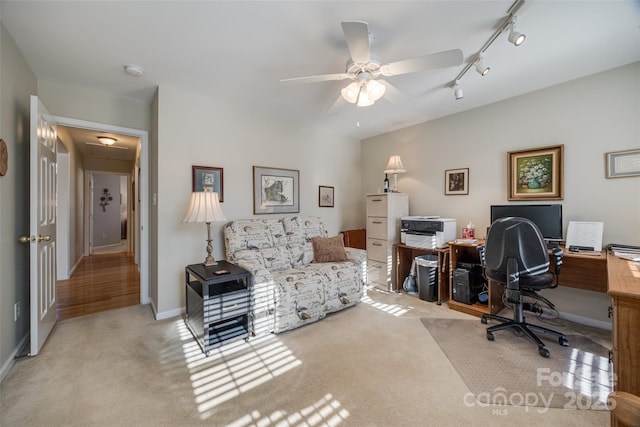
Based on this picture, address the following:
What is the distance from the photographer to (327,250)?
10.9ft

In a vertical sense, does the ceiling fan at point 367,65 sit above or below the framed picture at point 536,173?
above

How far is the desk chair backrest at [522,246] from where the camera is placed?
7.05 ft

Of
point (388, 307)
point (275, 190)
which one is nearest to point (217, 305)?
point (275, 190)

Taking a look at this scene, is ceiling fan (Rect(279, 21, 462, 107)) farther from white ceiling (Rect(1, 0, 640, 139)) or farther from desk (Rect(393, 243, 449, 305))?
desk (Rect(393, 243, 449, 305))

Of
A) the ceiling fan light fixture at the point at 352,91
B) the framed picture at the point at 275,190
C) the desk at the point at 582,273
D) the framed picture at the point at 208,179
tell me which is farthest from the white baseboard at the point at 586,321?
the framed picture at the point at 208,179

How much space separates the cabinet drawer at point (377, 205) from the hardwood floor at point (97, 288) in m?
3.32

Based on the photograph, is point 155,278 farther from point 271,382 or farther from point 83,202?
point 83,202

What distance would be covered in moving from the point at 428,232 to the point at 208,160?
285 centimetres

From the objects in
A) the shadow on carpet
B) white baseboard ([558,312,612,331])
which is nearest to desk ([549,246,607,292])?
white baseboard ([558,312,612,331])

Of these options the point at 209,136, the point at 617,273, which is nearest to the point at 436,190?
the point at 617,273

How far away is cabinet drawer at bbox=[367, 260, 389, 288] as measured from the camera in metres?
3.74

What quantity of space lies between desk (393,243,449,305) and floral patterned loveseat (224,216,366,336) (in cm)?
71

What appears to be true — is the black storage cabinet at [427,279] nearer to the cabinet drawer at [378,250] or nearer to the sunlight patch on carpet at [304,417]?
the cabinet drawer at [378,250]

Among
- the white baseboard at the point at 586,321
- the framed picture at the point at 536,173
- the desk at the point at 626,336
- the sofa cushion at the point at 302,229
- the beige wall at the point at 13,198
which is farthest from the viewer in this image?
the sofa cushion at the point at 302,229
